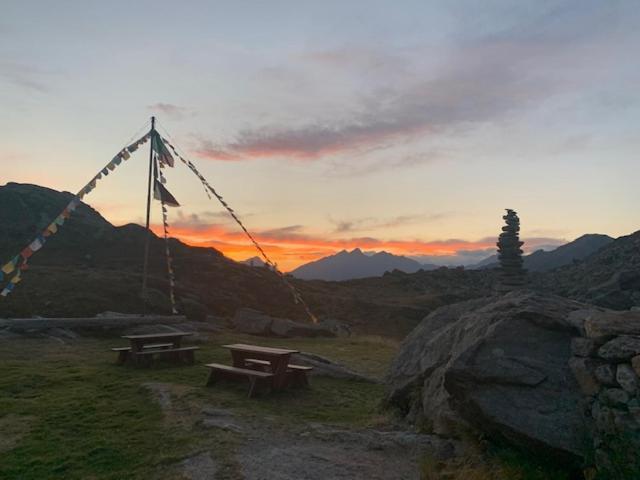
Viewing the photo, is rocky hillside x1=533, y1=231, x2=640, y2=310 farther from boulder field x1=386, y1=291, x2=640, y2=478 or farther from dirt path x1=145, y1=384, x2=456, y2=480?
dirt path x1=145, y1=384, x2=456, y2=480

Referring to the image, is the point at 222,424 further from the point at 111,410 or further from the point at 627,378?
the point at 627,378

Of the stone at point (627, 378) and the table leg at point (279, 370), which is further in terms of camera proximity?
the table leg at point (279, 370)

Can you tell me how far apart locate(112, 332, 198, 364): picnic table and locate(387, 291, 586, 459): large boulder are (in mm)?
8952

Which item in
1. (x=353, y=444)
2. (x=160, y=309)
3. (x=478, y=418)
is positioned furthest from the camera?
(x=160, y=309)

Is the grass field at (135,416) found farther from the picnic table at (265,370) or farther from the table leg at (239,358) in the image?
the table leg at (239,358)

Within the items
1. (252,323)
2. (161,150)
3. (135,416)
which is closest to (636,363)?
(135,416)

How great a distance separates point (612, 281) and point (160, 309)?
36.7 meters

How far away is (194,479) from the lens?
6.80 metres

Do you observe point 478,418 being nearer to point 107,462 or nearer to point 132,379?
point 107,462

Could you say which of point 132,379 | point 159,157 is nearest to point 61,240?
point 159,157

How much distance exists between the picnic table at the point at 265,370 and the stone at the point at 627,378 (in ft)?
25.9

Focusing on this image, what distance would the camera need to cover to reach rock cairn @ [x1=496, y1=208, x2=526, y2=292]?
35.7 m

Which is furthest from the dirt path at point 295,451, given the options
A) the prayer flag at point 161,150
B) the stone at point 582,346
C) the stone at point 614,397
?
the prayer flag at point 161,150

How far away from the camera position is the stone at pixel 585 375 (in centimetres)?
665
